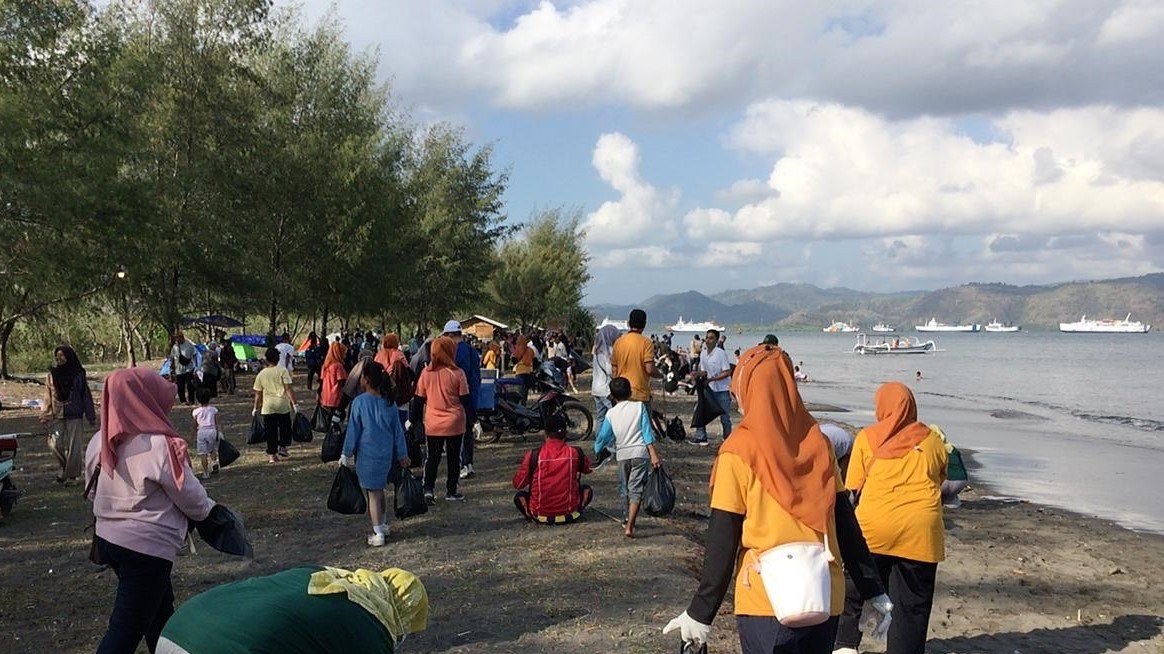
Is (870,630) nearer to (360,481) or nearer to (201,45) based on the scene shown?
(360,481)

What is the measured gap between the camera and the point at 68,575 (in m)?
6.73

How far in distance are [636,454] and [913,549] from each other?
10.8ft

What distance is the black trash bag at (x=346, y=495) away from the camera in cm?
700

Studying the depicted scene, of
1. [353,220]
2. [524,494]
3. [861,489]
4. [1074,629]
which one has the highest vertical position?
[353,220]

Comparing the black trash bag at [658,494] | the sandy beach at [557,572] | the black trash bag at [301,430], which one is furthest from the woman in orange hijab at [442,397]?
the black trash bag at [301,430]

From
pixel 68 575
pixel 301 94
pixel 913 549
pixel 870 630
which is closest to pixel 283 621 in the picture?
pixel 913 549

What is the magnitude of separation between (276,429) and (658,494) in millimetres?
6259

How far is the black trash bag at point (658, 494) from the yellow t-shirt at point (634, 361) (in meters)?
1.92

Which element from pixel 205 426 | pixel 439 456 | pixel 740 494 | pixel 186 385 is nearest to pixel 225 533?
pixel 740 494

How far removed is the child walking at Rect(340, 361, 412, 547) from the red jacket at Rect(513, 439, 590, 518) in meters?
1.31

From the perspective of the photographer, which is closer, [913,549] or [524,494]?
[913,549]

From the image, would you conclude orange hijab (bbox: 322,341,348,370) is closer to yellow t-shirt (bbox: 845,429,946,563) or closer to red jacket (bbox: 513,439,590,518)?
red jacket (bbox: 513,439,590,518)

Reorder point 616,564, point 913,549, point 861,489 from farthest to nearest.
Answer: point 616,564 → point 861,489 → point 913,549

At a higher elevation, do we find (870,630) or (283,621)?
(283,621)
